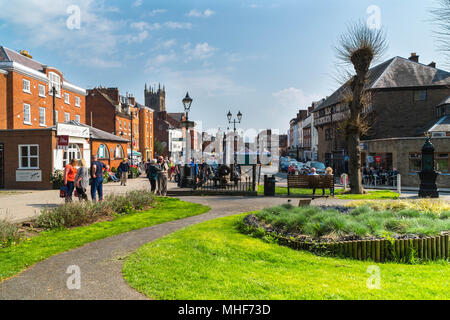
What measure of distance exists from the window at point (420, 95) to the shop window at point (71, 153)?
3474 cm

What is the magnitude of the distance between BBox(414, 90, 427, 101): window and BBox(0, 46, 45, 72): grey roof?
40.2 meters

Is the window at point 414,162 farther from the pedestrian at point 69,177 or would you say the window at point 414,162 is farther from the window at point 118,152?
the window at point 118,152

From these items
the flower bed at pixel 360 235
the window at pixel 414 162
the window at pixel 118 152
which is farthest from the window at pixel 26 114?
the window at pixel 414 162

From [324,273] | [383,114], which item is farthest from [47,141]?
[383,114]

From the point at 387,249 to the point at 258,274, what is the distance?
2738 millimetres

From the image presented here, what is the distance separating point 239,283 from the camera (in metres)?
4.51

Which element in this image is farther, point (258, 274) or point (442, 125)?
point (442, 125)

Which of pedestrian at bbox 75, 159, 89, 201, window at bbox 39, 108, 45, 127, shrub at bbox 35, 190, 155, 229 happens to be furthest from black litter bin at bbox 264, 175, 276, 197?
window at bbox 39, 108, 45, 127

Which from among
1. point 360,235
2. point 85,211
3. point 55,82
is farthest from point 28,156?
point 360,235

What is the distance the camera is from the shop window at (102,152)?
93.3ft

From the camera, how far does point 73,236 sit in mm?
7723

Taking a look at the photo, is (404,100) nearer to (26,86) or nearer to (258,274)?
(258,274)

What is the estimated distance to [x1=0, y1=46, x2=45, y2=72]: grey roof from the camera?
3037cm
